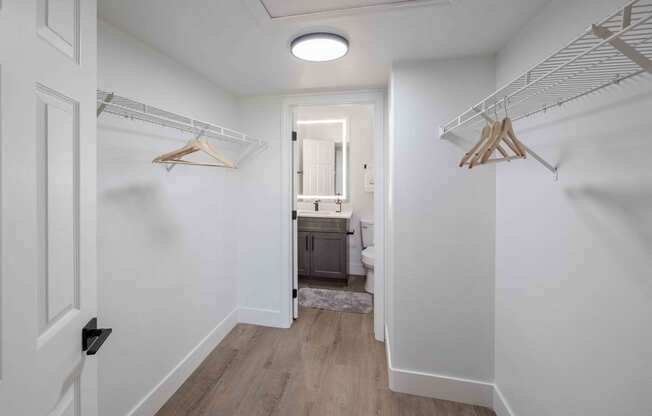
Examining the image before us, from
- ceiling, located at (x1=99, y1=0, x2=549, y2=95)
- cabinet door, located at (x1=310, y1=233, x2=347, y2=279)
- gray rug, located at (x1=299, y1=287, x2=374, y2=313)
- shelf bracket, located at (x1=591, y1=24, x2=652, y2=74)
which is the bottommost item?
gray rug, located at (x1=299, y1=287, x2=374, y2=313)

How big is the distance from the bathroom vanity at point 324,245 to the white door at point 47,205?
3001 millimetres

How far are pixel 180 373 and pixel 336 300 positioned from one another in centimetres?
181

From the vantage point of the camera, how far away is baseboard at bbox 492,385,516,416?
1.62 metres

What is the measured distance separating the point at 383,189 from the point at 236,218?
140 cm

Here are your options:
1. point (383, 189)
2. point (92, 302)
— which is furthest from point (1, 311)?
point (383, 189)

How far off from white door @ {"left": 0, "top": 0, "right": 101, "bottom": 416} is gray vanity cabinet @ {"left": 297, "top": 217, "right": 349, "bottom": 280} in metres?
3.00

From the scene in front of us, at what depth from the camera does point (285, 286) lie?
273 cm

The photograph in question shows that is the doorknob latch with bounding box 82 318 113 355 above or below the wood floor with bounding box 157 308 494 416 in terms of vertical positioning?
above

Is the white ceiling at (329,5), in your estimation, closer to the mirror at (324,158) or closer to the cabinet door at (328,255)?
the cabinet door at (328,255)

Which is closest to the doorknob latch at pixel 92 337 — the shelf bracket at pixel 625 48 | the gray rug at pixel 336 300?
the shelf bracket at pixel 625 48

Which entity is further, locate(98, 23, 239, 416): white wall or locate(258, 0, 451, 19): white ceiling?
locate(98, 23, 239, 416): white wall

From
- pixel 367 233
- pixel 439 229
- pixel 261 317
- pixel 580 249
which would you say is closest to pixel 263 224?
pixel 261 317

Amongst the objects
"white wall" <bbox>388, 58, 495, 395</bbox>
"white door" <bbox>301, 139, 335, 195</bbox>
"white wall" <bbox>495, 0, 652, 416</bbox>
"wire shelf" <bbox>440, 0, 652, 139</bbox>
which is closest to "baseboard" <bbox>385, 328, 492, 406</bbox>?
"white wall" <bbox>388, 58, 495, 395</bbox>

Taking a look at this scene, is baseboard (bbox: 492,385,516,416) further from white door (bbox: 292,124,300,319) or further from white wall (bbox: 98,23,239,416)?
white wall (bbox: 98,23,239,416)
